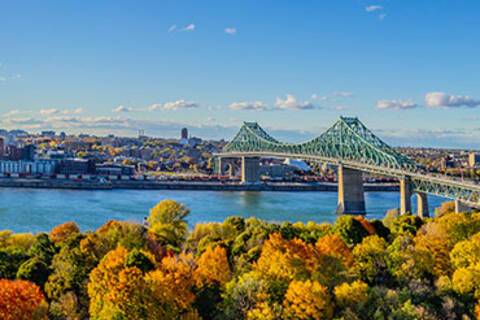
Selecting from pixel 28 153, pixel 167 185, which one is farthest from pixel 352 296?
pixel 28 153

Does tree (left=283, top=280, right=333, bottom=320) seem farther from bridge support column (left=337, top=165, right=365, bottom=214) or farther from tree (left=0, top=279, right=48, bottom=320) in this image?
bridge support column (left=337, top=165, right=365, bottom=214)

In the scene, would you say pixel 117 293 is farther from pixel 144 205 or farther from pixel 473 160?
pixel 473 160

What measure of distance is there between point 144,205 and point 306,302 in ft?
46.8

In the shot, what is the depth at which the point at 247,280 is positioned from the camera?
470cm

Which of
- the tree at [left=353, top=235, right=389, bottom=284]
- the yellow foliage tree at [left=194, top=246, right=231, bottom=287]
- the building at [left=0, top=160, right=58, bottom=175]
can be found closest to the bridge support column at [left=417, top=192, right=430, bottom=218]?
the tree at [left=353, top=235, right=389, bottom=284]

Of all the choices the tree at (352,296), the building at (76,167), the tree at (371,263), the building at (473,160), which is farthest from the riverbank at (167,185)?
the tree at (352,296)

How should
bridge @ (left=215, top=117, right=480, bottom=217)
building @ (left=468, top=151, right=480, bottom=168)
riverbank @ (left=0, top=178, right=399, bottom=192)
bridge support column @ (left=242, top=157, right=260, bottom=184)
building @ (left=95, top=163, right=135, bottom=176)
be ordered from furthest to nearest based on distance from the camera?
building @ (left=468, top=151, right=480, bottom=168) → building @ (left=95, top=163, right=135, bottom=176) → bridge support column @ (left=242, top=157, right=260, bottom=184) → riverbank @ (left=0, top=178, right=399, bottom=192) → bridge @ (left=215, top=117, right=480, bottom=217)

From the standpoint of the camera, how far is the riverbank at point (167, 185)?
82.0 ft

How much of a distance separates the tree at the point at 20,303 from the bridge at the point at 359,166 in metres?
8.91

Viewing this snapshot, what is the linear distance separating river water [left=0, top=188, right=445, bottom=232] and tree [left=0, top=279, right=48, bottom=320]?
7.79m

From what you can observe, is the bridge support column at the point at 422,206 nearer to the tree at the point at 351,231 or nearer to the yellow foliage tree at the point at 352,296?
the tree at the point at 351,231

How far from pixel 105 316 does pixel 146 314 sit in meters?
0.26

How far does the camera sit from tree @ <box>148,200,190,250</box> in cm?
764

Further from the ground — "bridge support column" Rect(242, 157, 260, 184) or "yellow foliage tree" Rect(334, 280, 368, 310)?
"bridge support column" Rect(242, 157, 260, 184)
